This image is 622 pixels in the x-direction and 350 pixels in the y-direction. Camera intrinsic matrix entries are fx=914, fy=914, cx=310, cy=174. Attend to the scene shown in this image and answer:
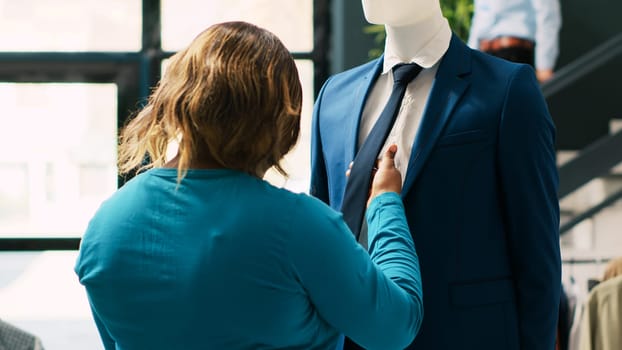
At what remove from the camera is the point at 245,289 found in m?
1.21

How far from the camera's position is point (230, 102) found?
4.03ft

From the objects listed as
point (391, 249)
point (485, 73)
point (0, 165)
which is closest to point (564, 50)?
point (0, 165)

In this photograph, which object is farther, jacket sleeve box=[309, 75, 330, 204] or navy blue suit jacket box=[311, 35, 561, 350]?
jacket sleeve box=[309, 75, 330, 204]

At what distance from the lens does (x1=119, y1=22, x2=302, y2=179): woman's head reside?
4.03 ft

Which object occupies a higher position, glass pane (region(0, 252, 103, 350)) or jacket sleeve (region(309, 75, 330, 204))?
jacket sleeve (region(309, 75, 330, 204))

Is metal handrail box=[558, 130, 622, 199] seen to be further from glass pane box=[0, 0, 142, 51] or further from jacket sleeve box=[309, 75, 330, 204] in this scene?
jacket sleeve box=[309, 75, 330, 204]

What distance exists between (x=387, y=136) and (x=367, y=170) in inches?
3.5

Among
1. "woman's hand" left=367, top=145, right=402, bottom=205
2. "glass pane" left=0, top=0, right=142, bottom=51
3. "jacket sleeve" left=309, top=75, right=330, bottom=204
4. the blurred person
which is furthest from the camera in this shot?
"glass pane" left=0, top=0, right=142, bottom=51

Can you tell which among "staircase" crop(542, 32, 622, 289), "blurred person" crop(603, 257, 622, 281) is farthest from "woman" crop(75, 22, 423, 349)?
"staircase" crop(542, 32, 622, 289)

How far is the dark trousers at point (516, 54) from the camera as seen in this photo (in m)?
4.35

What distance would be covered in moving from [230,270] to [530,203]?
0.56 meters

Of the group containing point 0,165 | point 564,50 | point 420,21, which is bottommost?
point 0,165

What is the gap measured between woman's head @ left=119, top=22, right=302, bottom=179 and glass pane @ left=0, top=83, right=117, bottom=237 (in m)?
3.16

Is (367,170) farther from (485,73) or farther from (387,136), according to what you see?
(485,73)
